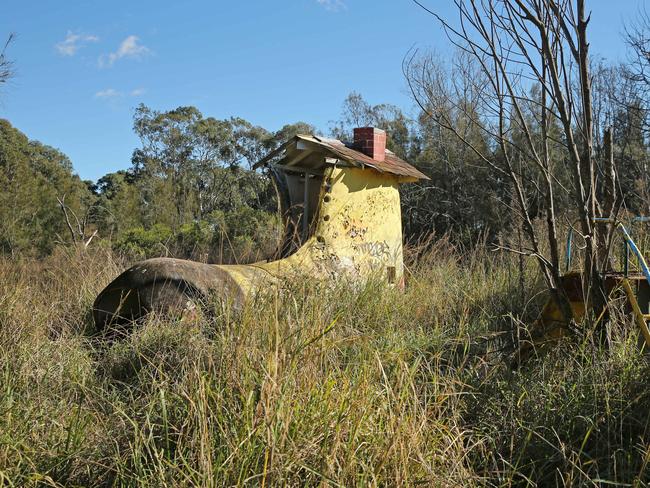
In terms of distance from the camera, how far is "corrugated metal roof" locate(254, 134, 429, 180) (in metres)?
9.01

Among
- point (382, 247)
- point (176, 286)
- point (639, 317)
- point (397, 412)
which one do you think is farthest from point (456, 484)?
point (382, 247)

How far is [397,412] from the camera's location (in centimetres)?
334

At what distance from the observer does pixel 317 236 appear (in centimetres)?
853

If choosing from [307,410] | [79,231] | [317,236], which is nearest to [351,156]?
[317,236]

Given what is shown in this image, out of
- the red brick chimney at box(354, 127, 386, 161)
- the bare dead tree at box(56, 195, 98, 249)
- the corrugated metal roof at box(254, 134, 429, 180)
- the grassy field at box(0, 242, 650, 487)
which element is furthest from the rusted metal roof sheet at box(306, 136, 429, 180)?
the bare dead tree at box(56, 195, 98, 249)

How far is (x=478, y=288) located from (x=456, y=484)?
179 inches

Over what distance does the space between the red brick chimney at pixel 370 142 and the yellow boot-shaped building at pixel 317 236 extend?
0.05 feet

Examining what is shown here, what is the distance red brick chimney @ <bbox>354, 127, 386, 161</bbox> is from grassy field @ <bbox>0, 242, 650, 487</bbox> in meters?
4.85

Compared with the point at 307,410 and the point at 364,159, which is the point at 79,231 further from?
the point at 307,410

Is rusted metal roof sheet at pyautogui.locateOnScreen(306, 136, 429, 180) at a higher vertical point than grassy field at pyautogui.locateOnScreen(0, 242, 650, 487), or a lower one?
higher

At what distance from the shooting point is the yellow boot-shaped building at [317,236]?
6.19m

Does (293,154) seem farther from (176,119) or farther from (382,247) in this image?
(176,119)

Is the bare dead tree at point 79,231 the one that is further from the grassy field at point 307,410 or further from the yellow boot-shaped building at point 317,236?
the grassy field at point 307,410

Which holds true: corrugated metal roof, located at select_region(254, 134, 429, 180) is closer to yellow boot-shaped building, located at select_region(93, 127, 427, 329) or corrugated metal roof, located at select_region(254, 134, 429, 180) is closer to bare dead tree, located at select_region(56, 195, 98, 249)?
yellow boot-shaped building, located at select_region(93, 127, 427, 329)
